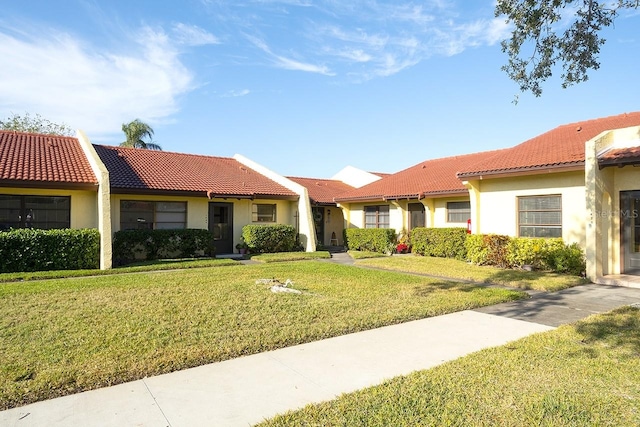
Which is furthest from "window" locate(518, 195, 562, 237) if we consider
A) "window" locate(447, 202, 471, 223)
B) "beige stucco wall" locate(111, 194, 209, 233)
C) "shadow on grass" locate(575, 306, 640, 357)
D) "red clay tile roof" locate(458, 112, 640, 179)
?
"beige stucco wall" locate(111, 194, 209, 233)

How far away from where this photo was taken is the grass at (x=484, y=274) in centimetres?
1020

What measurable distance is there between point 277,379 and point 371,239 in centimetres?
1613

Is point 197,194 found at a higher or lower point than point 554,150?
lower

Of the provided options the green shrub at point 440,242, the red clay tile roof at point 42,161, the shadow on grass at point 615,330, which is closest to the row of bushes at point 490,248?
the green shrub at point 440,242

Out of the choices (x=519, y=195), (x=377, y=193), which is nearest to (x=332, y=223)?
(x=377, y=193)

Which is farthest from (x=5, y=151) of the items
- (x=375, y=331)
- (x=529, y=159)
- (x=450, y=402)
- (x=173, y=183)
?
(x=529, y=159)

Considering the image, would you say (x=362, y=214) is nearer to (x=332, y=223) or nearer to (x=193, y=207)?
(x=332, y=223)

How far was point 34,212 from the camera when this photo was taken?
46.2ft

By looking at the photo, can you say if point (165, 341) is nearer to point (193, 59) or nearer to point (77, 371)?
point (77, 371)

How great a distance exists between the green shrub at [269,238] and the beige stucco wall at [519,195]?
27.8 feet

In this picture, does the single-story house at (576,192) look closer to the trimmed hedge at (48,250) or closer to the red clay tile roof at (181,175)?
the red clay tile roof at (181,175)

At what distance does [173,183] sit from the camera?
17328 mm

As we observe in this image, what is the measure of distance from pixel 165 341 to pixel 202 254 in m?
12.1

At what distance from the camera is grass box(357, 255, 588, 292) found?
10.2 metres
